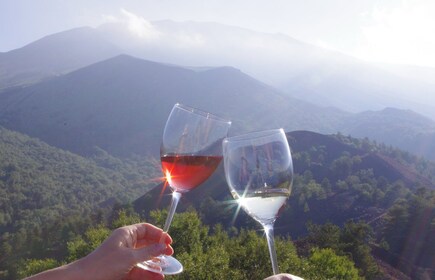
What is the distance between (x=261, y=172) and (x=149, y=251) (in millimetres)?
466

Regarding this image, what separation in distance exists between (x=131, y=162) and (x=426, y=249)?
9787cm

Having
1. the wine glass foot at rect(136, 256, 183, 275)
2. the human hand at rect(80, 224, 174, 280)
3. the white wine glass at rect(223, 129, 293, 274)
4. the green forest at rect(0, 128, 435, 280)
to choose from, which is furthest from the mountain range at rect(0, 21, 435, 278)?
the white wine glass at rect(223, 129, 293, 274)

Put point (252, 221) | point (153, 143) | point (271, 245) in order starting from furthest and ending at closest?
point (153, 143) < point (252, 221) < point (271, 245)

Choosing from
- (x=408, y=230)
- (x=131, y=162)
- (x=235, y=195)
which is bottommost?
(x=131, y=162)

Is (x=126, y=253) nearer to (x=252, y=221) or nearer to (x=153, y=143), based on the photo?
(x=252, y=221)

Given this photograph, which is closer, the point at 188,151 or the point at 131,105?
the point at 188,151

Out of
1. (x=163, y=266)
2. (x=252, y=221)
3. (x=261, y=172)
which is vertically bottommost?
(x=252, y=221)

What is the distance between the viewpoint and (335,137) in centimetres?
8656

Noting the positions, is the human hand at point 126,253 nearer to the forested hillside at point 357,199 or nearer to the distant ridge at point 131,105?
the forested hillside at point 357,199

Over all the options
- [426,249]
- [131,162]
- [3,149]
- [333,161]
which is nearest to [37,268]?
[426,249]

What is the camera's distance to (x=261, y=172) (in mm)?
1346

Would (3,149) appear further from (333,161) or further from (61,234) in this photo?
(333,161)

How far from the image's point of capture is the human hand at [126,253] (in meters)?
1.31

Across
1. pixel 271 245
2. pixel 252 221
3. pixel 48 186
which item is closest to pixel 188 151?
pixel 271 245
